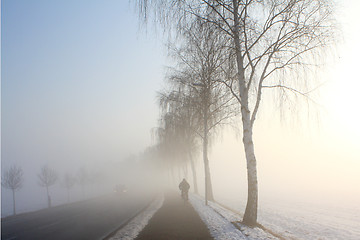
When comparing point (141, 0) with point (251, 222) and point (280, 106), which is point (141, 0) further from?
point (251, 222)

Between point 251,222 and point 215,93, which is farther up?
point 215,93

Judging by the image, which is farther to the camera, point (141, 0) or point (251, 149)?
point (251, 149)

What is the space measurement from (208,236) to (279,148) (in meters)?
180

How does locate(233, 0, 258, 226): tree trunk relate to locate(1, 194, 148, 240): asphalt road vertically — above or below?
above

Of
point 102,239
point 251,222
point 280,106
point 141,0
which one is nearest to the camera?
point 141,0

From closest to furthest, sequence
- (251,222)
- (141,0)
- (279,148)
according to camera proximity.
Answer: (141,0) < (251,222) < (279,148)

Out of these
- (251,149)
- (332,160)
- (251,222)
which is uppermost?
(251,149)

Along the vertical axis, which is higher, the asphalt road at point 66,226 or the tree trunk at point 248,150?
the tree trunk at point 248,150

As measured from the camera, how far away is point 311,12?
9.12m

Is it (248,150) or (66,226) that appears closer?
(248,150)

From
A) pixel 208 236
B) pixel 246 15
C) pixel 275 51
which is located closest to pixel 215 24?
pixel 246 15

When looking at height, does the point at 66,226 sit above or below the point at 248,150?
below

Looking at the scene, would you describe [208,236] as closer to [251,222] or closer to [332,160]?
[251,222]

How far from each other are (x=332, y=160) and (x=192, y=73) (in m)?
122
